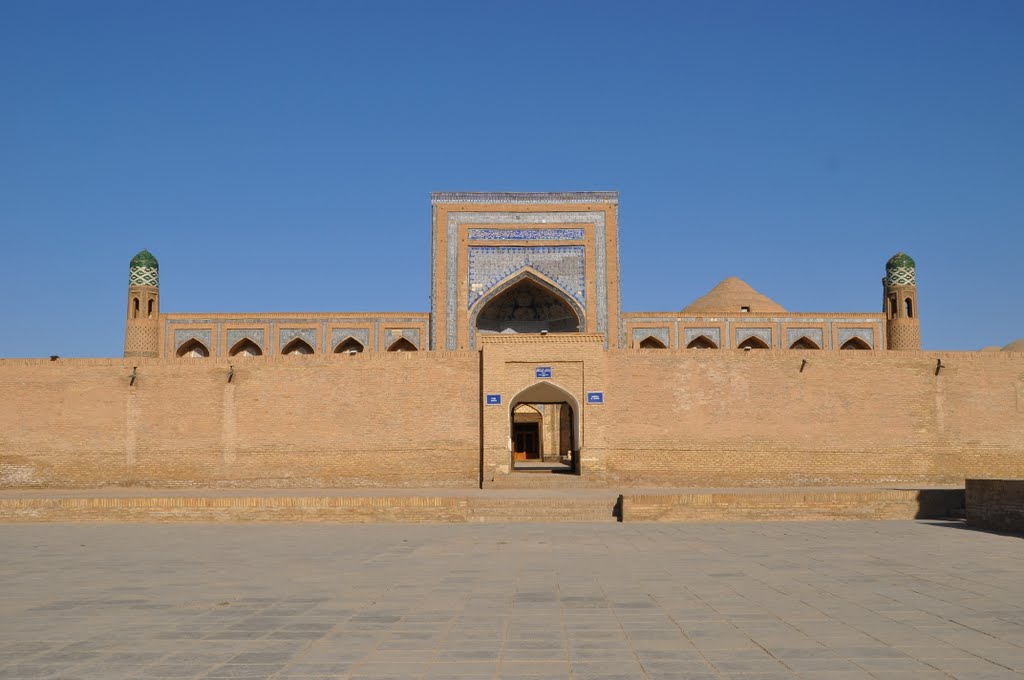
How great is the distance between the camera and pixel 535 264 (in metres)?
19.6

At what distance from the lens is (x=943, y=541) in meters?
6.97

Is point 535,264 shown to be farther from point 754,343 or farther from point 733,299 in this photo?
point 733,299

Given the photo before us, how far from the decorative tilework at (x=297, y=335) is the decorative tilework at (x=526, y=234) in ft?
15.5

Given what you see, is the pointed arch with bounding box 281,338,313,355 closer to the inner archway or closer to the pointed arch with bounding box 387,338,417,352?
the pointed arch with bounding box 387,338,417,352

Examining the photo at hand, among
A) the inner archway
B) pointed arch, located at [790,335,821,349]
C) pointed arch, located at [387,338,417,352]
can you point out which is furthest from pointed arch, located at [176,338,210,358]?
pointed arch, located at [790,335,821,349]

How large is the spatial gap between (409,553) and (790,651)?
12.0 feet

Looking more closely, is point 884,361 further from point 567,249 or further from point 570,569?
point 570,569

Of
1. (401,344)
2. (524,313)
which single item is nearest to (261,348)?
(401,344)

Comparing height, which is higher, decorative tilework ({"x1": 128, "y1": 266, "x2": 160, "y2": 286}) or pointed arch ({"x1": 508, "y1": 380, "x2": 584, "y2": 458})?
decorative tilework ({"x1": 128, "y1": 266, "x2": 160, "y2": 286})

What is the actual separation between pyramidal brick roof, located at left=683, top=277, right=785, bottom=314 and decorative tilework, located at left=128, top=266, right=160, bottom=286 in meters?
15.5

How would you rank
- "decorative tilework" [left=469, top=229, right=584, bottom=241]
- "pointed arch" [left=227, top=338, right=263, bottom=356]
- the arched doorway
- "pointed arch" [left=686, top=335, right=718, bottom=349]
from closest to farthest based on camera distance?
"decorative tilework" [left=469, top=229, right=584, bottom=241] < "pointed arch" [left=227, top=338, right=263, bottom=356] < "pointed arch" [left=686, top=335, right=718, bottom=349] < the arched doorway

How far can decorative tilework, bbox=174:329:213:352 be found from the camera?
2130 centimetres

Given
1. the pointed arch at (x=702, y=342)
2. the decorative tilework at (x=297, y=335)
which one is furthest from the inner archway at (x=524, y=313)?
the decorative tilework at (x=297, y=335)

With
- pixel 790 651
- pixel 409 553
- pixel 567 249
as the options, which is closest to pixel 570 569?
pixel 409 553
